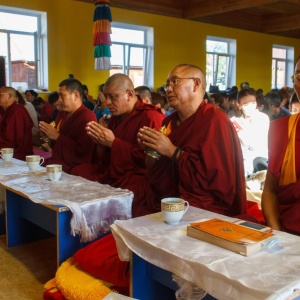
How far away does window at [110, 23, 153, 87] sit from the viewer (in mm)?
9656

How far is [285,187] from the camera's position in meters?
1.97

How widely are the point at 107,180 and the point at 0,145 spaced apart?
191 centimetres

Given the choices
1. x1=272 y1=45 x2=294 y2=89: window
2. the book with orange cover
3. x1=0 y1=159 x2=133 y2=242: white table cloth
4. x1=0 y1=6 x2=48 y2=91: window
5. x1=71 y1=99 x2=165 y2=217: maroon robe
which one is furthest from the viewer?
x1=272 y1=45 x2=294 y2=89: window

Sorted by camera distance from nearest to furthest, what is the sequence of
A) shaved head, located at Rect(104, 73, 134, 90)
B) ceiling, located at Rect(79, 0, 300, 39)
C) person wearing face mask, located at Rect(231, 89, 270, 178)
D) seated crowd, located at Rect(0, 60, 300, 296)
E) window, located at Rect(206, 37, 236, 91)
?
seated crowd, located at Rect(0, 60, 300, 296) → shaved head, located at Rect(104, 73, 134, 90) → person wearing face mask, located at Rect(231, 89, 270, 178) → ceiling, located at Rect(79, 0, 300, 39) → window, located at Rect(206, 37, 236, 91)

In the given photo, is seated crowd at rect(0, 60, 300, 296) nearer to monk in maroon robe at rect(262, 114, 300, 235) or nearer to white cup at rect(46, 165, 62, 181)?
monk in maroon robe at rect(262, 114, 300, 235)

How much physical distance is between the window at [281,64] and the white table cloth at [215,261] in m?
12.7

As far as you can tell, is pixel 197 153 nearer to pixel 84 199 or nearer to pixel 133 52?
pixel 84 199

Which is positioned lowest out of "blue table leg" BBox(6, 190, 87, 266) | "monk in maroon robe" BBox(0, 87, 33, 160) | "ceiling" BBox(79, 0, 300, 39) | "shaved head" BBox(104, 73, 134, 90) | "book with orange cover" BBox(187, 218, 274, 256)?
"blue table leg" BBox(6, 190, 87, 266)

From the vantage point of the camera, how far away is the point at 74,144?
3.60m

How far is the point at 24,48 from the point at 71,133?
5494 mm

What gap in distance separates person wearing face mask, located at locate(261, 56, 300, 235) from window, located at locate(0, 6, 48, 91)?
720 cm

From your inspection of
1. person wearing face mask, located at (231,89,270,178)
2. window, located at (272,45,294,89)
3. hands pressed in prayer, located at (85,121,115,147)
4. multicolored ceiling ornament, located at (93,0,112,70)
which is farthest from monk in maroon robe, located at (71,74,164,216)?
window, located at (272,45,294,89)

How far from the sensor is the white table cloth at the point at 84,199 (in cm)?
212

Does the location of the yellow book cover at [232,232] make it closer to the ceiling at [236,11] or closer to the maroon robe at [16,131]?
the maroon robe at [16,131]
